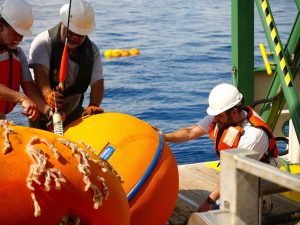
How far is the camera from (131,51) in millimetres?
25875

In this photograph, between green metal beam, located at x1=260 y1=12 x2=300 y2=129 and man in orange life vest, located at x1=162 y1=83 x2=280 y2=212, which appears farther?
green metal beam, located at x1=260 y1=12 x2=300 y2=129

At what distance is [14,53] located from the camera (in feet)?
15.1

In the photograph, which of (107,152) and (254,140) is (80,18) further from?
(254,140)

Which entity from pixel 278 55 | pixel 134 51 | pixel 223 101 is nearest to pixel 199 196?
pixel 223 101

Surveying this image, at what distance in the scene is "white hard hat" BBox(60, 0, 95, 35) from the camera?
4668 millimetres

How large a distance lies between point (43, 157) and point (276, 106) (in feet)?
13.9

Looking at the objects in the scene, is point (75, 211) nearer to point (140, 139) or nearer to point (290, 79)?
point (140, 139)

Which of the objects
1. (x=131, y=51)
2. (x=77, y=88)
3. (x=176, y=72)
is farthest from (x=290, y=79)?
(x=131, y=51)

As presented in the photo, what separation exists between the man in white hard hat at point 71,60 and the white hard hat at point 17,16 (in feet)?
1.03

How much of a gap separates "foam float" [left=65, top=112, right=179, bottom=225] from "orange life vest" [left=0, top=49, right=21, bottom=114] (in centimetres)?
70

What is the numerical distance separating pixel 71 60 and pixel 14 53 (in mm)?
495

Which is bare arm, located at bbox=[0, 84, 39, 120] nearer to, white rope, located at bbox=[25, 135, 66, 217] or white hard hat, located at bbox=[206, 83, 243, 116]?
white rope, located at bbox=[25, 135, 66, 217]

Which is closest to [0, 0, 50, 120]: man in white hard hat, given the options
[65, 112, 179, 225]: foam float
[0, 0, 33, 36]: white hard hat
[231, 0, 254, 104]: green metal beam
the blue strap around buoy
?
[0, 0, 33, 36]: white hard hat

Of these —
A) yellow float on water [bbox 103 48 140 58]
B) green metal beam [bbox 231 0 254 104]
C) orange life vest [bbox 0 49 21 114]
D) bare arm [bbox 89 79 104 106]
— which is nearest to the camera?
orange life vest [bbox 0 49 21 114]
